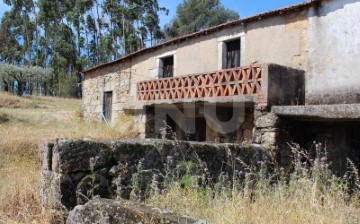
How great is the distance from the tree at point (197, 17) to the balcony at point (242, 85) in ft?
92.4

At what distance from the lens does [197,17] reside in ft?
128

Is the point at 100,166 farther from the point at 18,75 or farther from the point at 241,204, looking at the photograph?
the point at 18,75

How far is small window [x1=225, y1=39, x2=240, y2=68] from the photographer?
11.4m

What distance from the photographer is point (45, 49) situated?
39125 mm

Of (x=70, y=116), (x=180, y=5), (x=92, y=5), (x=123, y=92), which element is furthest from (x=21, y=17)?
(x=123, y=92)

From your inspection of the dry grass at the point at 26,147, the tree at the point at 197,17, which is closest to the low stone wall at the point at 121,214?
the dry grass at the point at 26,147

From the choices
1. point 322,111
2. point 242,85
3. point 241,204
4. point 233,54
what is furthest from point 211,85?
point 241,204

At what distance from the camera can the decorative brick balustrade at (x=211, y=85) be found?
8.67m

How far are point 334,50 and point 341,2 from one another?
45.0 inches

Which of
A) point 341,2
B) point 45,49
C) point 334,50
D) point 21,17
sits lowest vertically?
point 334,50

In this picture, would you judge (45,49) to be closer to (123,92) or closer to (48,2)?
(48,2)

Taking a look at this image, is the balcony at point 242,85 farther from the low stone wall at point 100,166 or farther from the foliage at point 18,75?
the foliage at point 18,75

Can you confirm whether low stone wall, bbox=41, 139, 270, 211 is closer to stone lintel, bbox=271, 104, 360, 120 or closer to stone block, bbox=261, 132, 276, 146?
stone block, bbox=261, 132, 276, 146

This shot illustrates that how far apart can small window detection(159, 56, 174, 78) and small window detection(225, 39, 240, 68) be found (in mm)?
2684
